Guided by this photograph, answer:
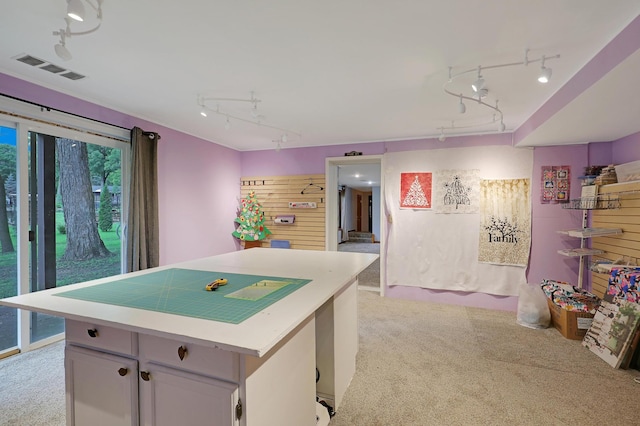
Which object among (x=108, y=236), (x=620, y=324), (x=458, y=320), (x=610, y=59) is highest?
(x=610, y=59)

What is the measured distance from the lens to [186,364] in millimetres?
1175

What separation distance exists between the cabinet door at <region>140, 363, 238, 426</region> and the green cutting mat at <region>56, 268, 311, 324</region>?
0.80 ft

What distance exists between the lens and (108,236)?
341cm

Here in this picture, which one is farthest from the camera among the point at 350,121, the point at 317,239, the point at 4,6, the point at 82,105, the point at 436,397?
the point at 317,239

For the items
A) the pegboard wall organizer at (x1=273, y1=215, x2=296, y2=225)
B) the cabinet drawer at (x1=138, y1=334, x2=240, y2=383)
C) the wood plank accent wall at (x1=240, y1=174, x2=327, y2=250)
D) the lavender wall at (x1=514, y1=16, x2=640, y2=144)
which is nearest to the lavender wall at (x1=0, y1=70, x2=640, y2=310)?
the wood plank accent wall at (x1=240, y1=174, x2=327, y2=250)

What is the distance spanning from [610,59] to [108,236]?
474 cm

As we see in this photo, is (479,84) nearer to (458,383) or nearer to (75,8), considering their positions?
(458,383)

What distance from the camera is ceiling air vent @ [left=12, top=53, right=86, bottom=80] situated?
2.18 m

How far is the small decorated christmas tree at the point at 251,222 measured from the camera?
509cm

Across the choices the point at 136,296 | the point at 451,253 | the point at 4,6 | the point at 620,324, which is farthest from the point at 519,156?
the point at 4,6

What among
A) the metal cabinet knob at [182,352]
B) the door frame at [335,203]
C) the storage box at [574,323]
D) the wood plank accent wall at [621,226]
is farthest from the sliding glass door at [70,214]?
the wood plank accent wall at [621,226]

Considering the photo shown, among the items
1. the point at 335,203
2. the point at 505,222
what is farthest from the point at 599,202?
the point at 335,203

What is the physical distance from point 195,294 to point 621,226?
4234 mm

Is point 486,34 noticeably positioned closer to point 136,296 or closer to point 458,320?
point 136,296
